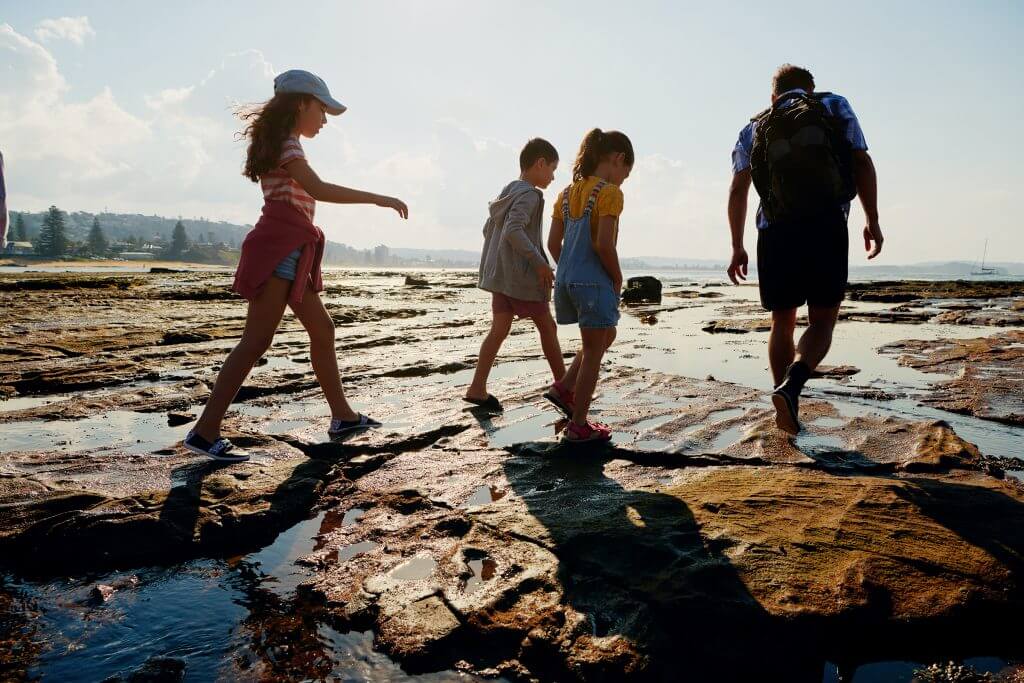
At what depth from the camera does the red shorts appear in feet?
15.1

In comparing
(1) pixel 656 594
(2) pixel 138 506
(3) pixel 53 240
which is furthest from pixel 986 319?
(3) pixel 53 240

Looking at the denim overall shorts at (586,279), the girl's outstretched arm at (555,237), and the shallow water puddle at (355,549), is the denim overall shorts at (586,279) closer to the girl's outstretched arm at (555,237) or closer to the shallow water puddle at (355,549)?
the girl's outstretched arm at (555,237)

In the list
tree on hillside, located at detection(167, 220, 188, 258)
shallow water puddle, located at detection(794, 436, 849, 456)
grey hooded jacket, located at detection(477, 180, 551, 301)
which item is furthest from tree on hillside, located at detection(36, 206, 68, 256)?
shallow water puddle, located at detection(794, 436, 849, 456)

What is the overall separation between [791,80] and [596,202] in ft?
4.89

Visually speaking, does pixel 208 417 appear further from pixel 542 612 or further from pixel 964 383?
pixel 964 383

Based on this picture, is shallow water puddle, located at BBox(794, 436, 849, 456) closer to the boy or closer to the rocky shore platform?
the rocky shore platform

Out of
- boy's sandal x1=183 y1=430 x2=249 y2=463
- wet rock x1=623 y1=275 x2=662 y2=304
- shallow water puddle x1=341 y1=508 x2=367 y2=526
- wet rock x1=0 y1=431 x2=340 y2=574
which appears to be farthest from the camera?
wet rock x1=623 y1=275 x2=662 y2=304

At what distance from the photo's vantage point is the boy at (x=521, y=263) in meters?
4.41

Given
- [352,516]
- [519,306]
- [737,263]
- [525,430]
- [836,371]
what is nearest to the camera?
[352,516]

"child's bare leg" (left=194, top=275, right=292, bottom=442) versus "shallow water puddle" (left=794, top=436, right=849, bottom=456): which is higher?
"child's bare leg" (left=194, top=275, right=292, bottom=442)

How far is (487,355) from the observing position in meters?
4.71

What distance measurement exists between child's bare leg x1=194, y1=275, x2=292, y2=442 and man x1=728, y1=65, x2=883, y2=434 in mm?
2806

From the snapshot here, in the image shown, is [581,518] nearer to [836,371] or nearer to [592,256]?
[592,256]

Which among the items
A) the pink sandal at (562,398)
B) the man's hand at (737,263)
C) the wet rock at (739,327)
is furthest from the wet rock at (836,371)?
the wet rock at (739,327)
